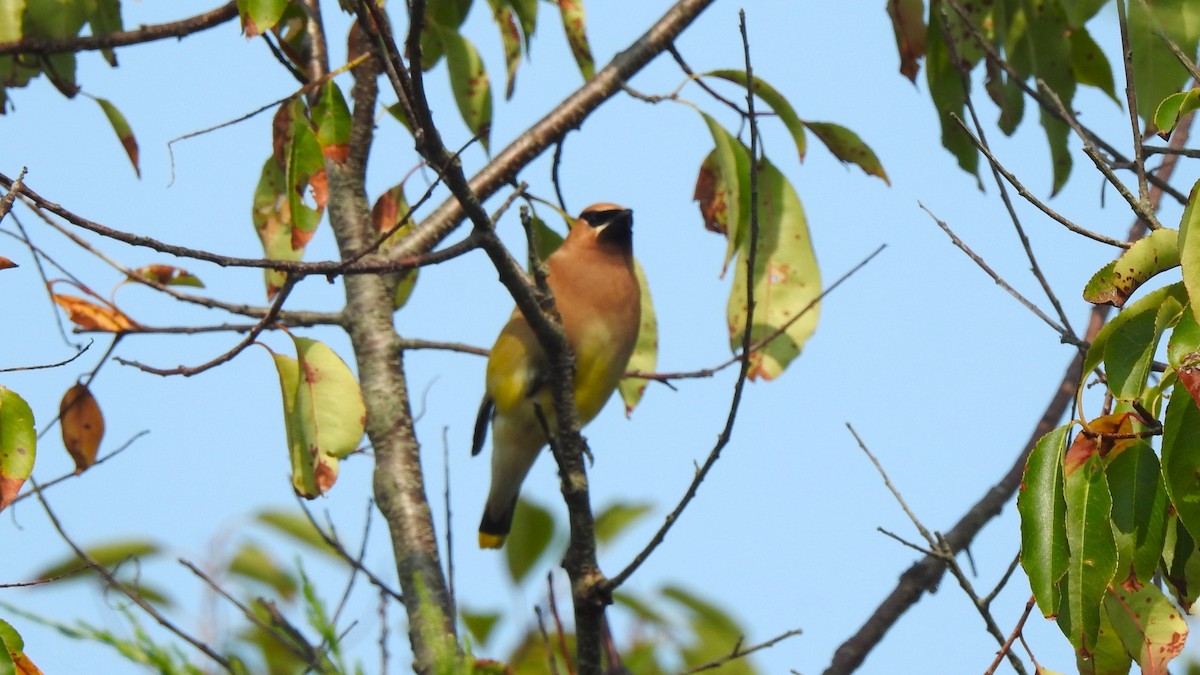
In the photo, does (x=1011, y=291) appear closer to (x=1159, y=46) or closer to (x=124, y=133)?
(x=1159, y=46)

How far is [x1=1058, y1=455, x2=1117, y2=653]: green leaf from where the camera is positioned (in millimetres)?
1896

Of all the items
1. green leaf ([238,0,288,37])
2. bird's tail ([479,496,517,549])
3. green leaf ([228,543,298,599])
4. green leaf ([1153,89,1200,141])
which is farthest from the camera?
bird's tail ([479,496,517,549])

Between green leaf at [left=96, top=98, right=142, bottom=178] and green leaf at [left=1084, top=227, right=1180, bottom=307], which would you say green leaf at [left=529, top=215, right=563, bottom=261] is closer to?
green leaf at [left=96, top=98, right=142, bottom=178]

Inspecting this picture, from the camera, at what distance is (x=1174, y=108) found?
187cm

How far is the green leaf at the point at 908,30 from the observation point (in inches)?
141

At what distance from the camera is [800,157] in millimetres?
3688

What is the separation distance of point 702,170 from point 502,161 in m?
0.62

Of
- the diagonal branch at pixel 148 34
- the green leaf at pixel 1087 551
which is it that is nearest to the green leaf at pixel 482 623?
the diagonal branch at pixel 148 34

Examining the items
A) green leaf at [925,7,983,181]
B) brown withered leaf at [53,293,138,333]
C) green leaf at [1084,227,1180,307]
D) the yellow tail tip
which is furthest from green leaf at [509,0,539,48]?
green leaf at [1084,227,1180,307]

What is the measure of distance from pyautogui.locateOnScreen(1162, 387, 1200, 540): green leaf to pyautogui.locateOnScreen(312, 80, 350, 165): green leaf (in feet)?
6.48

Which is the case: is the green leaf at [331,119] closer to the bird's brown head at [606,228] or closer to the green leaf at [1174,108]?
the bird's brown head at [606,228]

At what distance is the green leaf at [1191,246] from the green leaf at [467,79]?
2.72 m

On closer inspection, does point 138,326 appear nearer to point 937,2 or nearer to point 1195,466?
point 937,2

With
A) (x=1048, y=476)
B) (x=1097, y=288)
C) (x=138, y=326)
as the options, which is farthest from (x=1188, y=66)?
(x=138, y=326)
